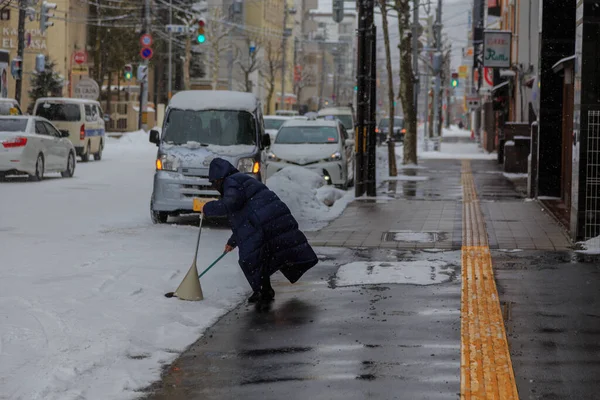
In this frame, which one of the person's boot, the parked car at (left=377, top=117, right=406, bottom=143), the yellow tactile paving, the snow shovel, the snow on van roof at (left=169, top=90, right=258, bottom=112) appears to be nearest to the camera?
the yellow tactile paving

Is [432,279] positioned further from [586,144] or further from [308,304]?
[586,144]

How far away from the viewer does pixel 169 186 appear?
54.2 ft

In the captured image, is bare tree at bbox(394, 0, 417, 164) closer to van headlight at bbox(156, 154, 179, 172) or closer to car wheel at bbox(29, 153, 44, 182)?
car wheel at bbox(29, 153, 44, 182)

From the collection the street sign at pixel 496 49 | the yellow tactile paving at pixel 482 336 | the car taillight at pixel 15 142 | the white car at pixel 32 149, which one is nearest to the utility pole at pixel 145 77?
the street sign at pixel 496 49

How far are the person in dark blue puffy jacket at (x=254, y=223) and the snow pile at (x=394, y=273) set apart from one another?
1195 mm

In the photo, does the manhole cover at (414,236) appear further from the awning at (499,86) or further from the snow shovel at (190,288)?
the awning at (499,86)

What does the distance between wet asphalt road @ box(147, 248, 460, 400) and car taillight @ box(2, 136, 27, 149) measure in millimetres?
15879

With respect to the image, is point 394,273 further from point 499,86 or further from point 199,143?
point 499,86

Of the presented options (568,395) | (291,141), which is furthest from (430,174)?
(568,395)

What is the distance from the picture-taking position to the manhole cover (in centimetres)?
1459

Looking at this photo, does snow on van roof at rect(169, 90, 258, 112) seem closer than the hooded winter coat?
No

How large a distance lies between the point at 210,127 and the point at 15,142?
30.7 feet

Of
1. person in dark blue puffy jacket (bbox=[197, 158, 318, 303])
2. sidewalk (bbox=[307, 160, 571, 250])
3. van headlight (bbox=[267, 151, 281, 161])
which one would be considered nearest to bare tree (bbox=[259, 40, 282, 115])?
van headlight (bbox=[267, 151, 281, 161])

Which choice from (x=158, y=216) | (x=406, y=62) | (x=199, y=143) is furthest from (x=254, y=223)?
(x=406, y=62)
